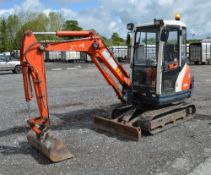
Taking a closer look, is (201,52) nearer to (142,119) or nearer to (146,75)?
(146,75)

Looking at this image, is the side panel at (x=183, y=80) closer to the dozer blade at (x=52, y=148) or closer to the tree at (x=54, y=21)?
the dozer blade at (x=52, y=148)

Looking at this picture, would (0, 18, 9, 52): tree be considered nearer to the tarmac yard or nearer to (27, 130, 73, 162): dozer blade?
the tarmac yard

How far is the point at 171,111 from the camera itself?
10.3 meters

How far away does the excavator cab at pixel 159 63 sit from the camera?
9.42 m

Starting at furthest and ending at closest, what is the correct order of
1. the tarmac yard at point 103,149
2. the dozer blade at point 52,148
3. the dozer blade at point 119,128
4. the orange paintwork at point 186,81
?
the orange paintwork at point 186,81 < the dozer blade at point 119,128 < the dozer blade at point 52,148 < the tarmac yard at point 103,149

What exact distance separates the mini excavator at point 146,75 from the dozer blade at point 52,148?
196 mm

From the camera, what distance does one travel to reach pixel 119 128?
9180mm

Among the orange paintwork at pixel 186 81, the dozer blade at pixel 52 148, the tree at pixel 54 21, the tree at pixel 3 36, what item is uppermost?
the tree at pixel 54 21

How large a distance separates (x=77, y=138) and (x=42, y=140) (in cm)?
144

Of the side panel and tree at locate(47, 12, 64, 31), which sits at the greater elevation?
tree at locate(47, 12, 64, 31)

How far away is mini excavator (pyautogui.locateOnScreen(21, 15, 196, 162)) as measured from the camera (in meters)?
8.95

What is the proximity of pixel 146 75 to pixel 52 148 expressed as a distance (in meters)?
3.55

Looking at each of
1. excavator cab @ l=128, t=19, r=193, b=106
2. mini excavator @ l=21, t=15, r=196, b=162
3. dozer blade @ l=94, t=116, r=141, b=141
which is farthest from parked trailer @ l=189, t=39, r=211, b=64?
dozer blade @ l=94, t=116, r=141, b=141

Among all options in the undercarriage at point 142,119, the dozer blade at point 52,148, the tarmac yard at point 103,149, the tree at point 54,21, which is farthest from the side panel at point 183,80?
the tree at point 54,21
